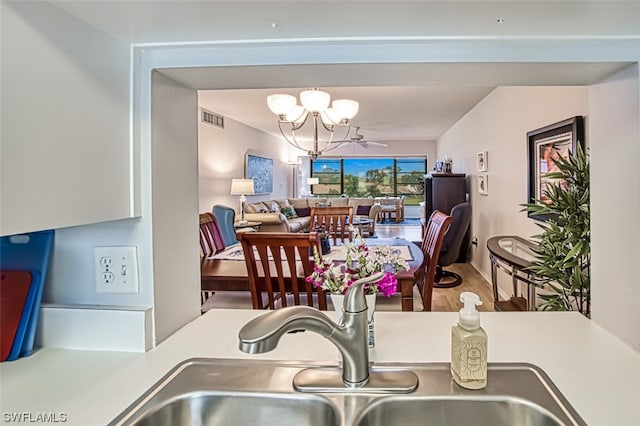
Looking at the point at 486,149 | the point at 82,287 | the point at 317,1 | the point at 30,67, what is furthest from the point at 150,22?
the point at 486,149

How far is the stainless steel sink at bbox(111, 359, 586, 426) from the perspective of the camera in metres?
0.74

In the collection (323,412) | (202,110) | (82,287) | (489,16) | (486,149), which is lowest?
(323,412)

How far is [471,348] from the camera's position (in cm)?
77

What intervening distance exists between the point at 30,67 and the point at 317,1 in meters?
0.56

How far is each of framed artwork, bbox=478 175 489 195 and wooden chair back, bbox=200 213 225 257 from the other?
3378 mm

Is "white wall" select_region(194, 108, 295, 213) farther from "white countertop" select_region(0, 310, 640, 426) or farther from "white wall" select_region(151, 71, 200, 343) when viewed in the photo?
"white countertop" select_region(0, 310, 640, 426)

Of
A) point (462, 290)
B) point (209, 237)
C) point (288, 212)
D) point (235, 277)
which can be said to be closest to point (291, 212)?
point (288, 212)

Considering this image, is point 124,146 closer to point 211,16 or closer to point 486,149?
point 211,16

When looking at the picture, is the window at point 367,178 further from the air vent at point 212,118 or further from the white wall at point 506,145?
the white wall at point 506,145

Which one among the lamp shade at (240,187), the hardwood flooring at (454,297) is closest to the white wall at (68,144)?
the hardwood flooring at (454,297)

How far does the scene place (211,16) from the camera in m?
0.82

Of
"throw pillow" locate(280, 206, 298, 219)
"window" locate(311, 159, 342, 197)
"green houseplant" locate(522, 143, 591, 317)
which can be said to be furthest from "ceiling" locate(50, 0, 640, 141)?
"window" locate(311, 159, 342, 197)

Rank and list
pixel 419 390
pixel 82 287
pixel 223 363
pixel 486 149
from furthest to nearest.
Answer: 1. pixel 486 149
2. pixel 82 287
3. pixel 223 363
4. pixel 419 390

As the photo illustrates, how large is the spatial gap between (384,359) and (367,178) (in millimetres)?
11403
